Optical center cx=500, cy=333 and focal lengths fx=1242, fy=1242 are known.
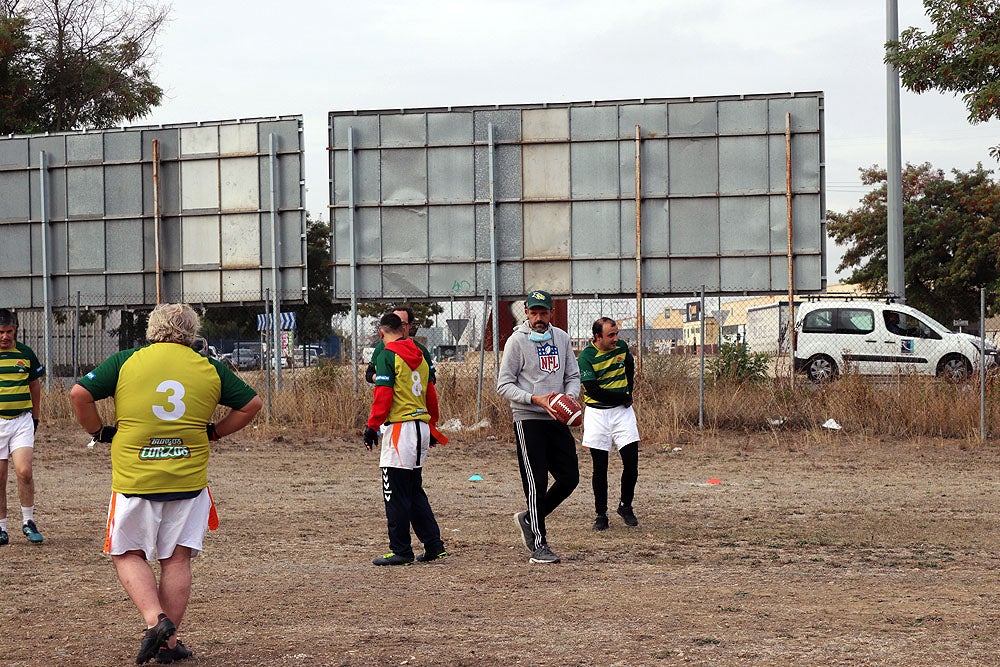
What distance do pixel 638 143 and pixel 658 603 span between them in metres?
16.0

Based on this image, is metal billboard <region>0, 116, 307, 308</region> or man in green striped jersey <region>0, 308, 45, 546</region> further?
metal billboard <region>0, 116, 307, 308</region>

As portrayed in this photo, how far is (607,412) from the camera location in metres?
10.3

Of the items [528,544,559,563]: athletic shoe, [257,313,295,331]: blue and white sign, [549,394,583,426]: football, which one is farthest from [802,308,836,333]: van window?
[528,544,559,563]: athletic shoe

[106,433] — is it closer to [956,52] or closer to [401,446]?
[401,446]

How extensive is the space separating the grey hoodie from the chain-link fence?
8896 mm

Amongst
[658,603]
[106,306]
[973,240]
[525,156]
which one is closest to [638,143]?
[525,156]

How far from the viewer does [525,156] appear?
22531mm

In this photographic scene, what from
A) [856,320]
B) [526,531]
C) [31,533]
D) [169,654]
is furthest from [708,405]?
[169,654]

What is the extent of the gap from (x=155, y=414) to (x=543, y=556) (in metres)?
3.57

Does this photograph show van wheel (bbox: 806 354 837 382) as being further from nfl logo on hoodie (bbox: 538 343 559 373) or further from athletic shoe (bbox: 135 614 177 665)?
athletic shoe (bbox: 135 614 177 665)

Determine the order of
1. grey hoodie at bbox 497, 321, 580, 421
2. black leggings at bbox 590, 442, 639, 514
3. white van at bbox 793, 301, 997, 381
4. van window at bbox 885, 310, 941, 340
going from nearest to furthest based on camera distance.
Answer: grey hoodie at bbox 497, 321, 580, 421, black leggings at bbox 590, 442, 639, 514, white van at bbox 793, 301, 997, 381, van window at bbox 885, 310, 941, 340

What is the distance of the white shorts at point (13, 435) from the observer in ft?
30.9

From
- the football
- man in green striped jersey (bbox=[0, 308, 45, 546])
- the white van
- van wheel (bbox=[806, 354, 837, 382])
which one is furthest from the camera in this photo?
the white van

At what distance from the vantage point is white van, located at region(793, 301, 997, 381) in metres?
22.7
